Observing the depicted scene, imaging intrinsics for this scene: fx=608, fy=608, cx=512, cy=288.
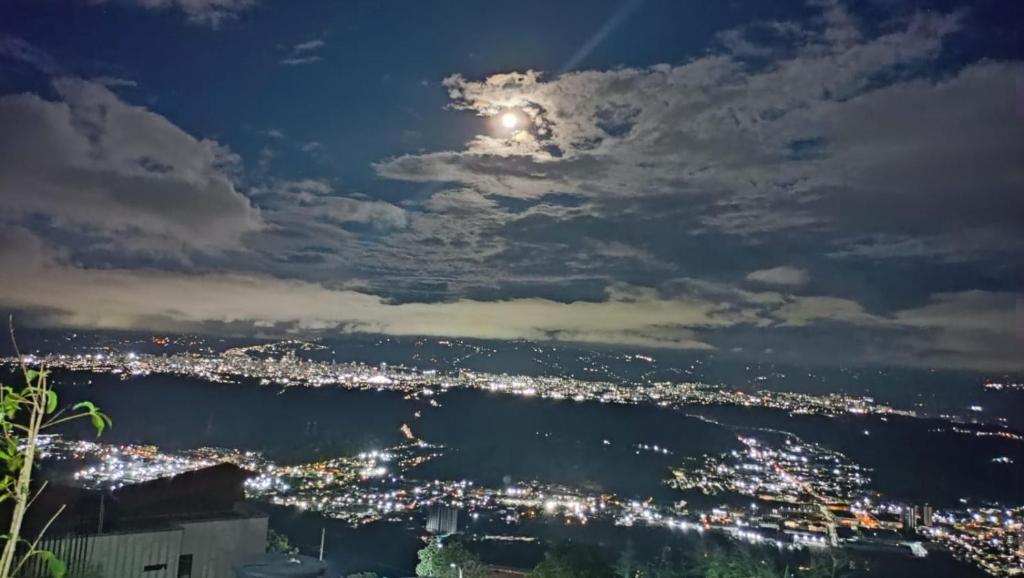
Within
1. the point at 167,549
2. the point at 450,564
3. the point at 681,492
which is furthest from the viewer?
the point at 681,492

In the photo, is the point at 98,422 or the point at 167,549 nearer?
the point at 98,422

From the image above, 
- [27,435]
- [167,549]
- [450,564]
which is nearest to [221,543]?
[167,549]

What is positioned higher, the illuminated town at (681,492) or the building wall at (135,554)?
the building wall at (135,554)

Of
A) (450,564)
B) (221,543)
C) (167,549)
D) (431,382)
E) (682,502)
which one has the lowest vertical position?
(682,502)

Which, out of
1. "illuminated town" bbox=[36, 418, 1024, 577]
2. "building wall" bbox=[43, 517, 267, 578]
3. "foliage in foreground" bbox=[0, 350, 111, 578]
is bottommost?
"illuminated town" bbox=[36, 418, 1024, 577]

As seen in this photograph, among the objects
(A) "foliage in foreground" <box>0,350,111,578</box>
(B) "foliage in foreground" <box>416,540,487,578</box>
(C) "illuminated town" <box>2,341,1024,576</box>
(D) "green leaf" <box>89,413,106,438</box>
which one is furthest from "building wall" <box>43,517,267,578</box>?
(D) "green leaf" <box>89,413,106,438</box>

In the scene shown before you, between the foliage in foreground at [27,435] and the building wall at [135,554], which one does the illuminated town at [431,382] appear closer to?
the building wall at [135,554]

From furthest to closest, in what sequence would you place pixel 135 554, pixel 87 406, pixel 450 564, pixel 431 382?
pixel 431 382
pixel 450 564
pixel 135 554
pixel 87 406

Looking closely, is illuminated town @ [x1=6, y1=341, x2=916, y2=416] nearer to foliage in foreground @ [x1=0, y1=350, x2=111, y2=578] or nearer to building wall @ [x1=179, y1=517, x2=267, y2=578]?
building wall @ [x1=179, y1=517, x2=267, y2=578]

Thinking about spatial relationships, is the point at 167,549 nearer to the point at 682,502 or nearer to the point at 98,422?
the point at 98,422

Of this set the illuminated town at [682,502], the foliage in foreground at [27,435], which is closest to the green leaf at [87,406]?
the foliage in foreground at [27,435]

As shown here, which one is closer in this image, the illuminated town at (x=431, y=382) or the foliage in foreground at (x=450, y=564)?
the foliage in foreground at (x=450, y=564)
